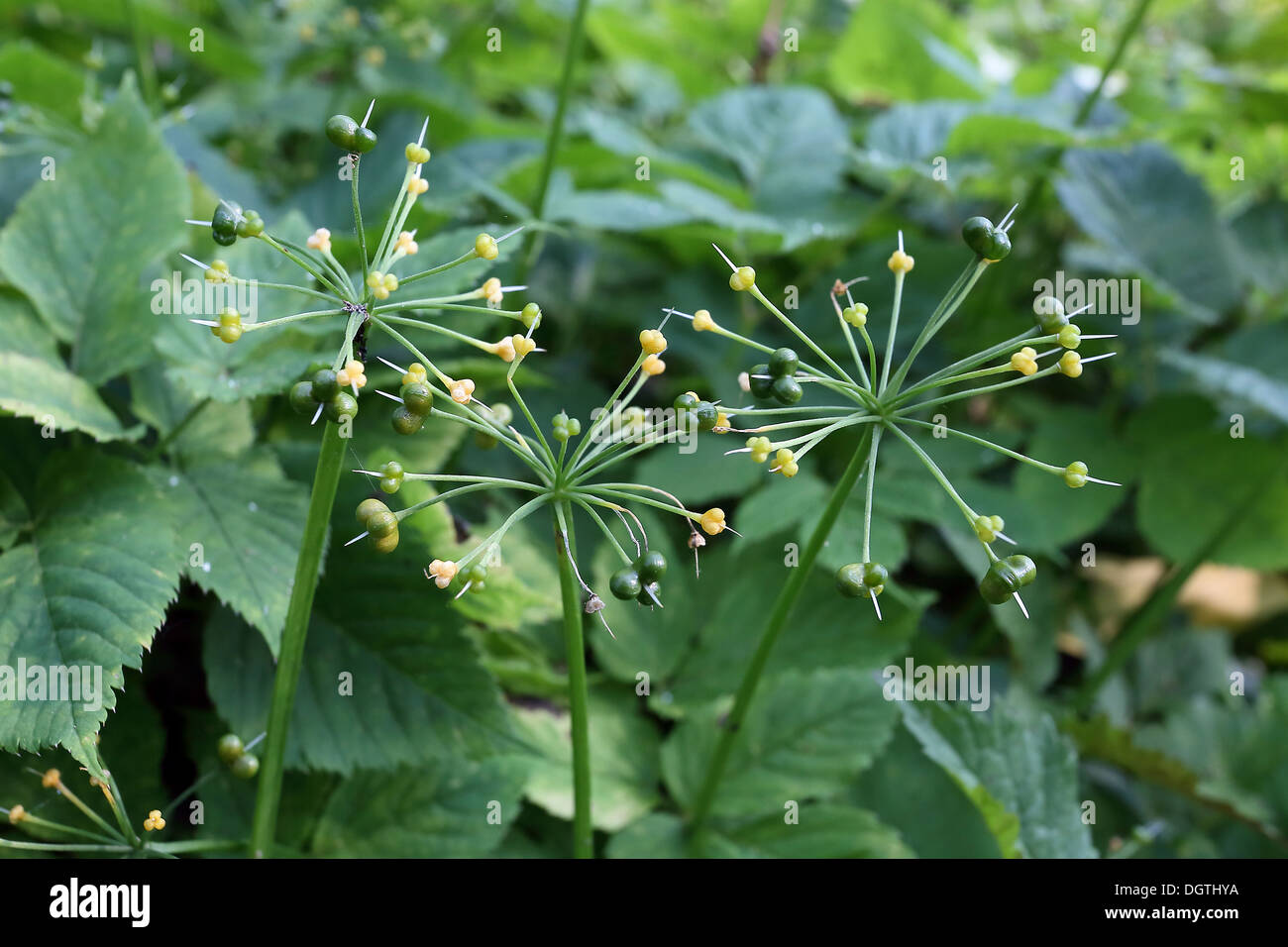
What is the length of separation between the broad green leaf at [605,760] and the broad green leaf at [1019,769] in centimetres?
41

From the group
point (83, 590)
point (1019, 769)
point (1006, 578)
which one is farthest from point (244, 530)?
point (1019, 769)

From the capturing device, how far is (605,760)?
1.50 metres

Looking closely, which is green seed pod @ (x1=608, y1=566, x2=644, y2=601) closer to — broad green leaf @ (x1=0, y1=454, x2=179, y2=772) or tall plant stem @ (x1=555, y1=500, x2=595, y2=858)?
tall plant stem @ (x1=555, y1=500, x2=595, y2=858)

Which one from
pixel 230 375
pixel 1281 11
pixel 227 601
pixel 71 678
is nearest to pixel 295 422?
pixel 230 375

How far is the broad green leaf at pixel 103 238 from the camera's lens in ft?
4.46

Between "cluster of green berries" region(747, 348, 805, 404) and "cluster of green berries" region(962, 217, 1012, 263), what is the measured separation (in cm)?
20

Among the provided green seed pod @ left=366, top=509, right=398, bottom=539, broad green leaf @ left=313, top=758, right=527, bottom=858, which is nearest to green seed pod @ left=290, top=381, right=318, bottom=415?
green seed pod @ left=366, top=509, right=398, bottom=539

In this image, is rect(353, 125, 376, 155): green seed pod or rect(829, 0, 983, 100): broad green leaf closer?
rect(353, 125, 376, 155): green seed pod

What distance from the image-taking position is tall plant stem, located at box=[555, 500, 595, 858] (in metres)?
0.97

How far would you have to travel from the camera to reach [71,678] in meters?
1.01

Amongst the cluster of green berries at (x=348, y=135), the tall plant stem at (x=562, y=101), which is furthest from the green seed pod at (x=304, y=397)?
the tall plant stem at (x=562, y=101)

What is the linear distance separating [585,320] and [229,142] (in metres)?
1.01

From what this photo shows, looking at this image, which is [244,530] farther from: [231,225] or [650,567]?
[650,567]

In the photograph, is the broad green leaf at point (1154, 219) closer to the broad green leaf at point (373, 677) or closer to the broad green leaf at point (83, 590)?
the broad green leaf at point (373, 677)
